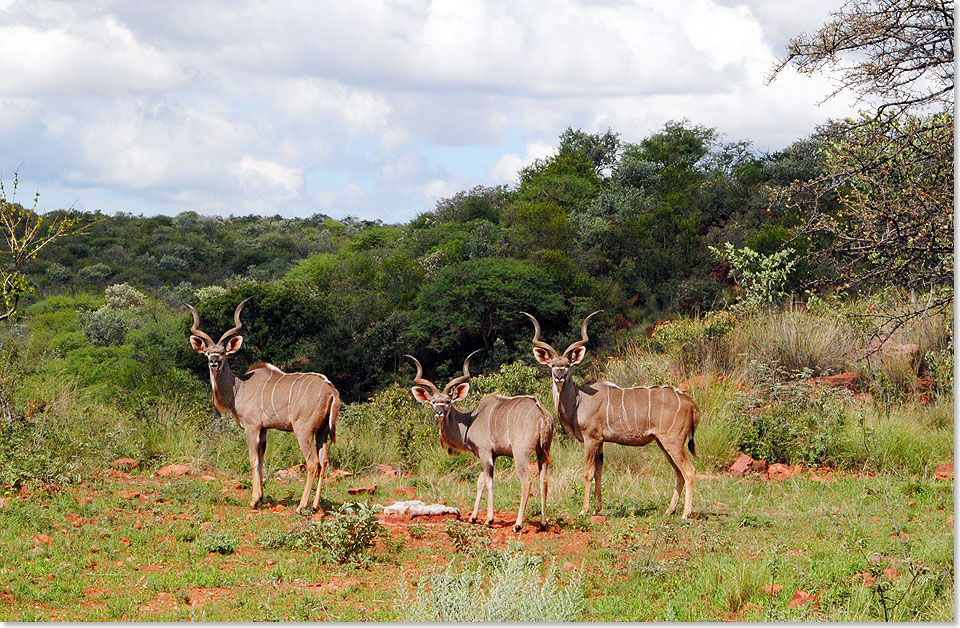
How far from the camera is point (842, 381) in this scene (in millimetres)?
14570

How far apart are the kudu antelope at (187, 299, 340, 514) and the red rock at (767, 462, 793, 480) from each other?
5005mm

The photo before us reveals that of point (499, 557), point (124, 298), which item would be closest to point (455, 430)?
point (499, 557)

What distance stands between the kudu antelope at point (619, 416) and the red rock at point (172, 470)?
438 cm

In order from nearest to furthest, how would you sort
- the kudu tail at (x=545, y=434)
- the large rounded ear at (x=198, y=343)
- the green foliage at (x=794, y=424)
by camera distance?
the kudu tail at (x=545, y=434) < the large rounded ear at (x=198, y=343) < the green foliage at (x=794, y=424)

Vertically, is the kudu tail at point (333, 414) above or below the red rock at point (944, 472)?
above

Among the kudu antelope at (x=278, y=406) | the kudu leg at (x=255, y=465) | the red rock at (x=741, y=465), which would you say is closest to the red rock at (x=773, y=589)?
the kudu antelope at (x=278, y=406)

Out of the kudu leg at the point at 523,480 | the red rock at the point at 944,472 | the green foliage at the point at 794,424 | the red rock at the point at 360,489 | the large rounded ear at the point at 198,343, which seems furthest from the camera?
the green foliage at the point at 794,424

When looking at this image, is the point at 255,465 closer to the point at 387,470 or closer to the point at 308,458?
the point at 308,458

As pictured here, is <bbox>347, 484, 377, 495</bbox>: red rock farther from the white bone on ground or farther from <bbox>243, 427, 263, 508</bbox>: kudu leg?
the white bone on ground

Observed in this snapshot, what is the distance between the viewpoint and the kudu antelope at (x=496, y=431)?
848 cm

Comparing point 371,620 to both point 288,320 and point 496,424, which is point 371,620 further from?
point 288,320

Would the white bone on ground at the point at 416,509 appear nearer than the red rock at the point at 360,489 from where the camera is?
Yes

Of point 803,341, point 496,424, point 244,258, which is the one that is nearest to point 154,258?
point 244,258

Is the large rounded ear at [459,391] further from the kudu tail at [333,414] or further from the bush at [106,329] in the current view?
the bush at [106,329]
